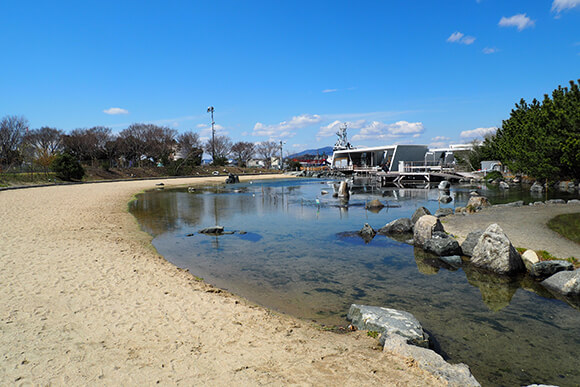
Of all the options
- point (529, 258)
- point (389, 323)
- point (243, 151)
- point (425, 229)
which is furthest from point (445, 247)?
point (243, 151)

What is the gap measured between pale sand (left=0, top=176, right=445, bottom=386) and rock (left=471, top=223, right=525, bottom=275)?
5.47 meters

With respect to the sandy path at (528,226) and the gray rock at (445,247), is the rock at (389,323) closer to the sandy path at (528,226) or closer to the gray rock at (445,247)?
the gray rock at (445,247)

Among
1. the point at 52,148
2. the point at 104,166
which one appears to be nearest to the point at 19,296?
the point at 104,166

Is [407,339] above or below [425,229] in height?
below

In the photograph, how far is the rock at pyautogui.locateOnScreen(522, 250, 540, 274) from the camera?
8.90m

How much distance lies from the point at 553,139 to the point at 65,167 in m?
53.9

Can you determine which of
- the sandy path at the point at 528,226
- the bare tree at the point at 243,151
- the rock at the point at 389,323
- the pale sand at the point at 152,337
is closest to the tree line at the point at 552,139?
the sandy path at the point at 528,226

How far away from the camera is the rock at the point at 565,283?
7281 millimetres

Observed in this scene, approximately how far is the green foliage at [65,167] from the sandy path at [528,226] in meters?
48.7

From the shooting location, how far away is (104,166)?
60125 millimetres

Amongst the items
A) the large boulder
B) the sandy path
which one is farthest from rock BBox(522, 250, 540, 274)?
the sandy path

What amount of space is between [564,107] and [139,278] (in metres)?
29.4

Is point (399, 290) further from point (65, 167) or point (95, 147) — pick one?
point (95, 147)

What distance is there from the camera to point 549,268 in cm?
825
